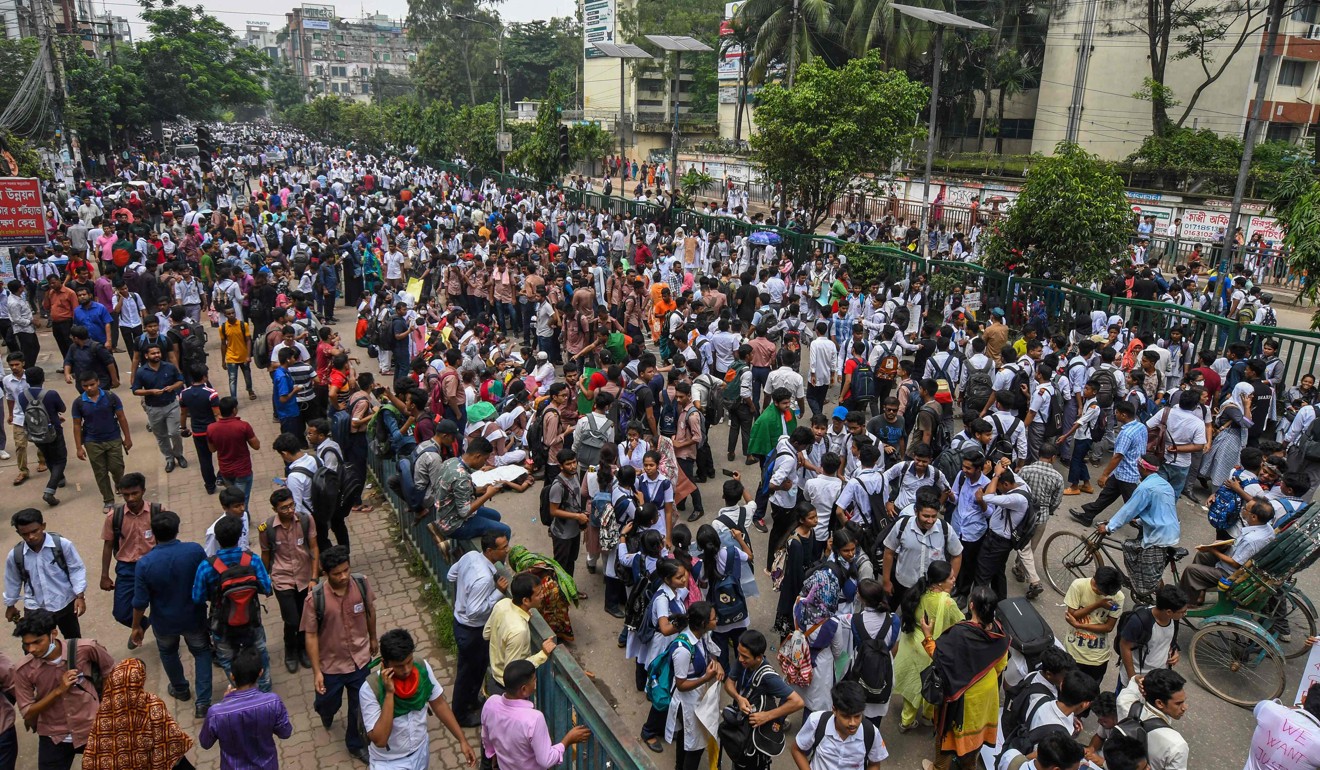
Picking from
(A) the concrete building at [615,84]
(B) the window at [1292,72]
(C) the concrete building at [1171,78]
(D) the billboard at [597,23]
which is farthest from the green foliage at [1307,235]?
(D) the billboard at [597,23]

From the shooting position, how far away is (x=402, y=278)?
1622 cm

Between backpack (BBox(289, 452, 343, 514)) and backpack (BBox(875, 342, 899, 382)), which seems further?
backpack (BBox(875, 342, 899, 382))

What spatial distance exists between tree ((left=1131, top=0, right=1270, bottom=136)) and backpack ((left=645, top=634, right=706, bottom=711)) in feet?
108

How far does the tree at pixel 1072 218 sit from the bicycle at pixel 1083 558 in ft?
21.4

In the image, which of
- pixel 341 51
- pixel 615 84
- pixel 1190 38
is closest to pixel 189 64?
pixel 615 84

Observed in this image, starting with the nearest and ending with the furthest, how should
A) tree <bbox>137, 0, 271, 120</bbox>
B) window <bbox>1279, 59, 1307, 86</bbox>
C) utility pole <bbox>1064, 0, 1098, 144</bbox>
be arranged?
window <bbox>1279, 59, 1307, 86</bbox> → utility pole <bbox>1064, 0, 1098, 144</bbox> → tree <bbox>137, 0, 271, 120</bbox>

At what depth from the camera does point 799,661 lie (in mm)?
5027

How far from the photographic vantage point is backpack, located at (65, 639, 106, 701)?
182 inches

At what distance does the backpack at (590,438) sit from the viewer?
7535 mm

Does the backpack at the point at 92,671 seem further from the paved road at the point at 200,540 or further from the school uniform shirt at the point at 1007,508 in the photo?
the school uniform shirt at the point at 1007,508

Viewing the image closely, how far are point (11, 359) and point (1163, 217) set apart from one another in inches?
989

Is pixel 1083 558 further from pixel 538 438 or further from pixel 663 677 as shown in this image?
pixel 538 438

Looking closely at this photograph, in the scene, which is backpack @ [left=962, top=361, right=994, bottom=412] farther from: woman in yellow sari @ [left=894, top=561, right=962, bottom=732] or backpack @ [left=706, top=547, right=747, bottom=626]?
backpack @ [left=706, top=547, right=747, bottom=626]

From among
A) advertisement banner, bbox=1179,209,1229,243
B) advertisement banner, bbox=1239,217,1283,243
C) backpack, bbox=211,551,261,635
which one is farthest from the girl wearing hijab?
advertisement banner, bbox=1179,209,1229,243
